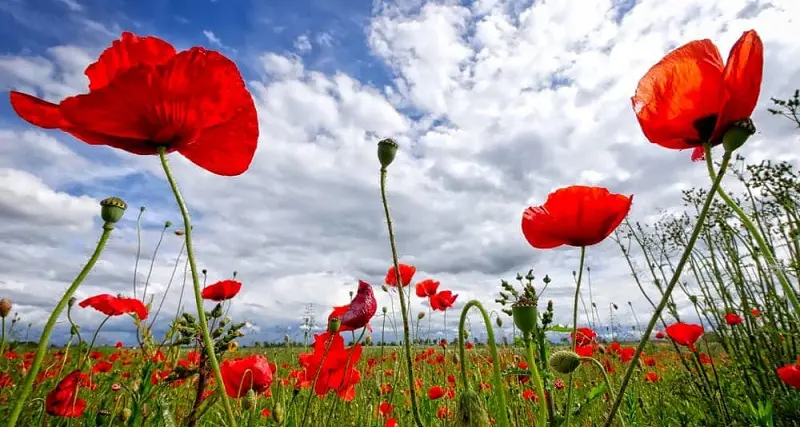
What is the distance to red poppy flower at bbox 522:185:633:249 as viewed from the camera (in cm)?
143

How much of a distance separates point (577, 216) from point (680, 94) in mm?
482

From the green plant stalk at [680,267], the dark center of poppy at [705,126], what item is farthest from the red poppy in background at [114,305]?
the dark center of poppy at [705,126]

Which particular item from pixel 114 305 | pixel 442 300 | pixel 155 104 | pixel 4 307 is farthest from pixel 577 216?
pixel 442 300

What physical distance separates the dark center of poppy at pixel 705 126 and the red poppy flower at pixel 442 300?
315cm

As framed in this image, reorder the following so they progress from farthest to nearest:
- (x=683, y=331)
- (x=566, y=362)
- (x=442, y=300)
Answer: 1. (x=442, y=300)
2. (x=683, y=331)
3. (x=566, y=362)

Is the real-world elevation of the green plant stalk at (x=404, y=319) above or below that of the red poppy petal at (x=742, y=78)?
below

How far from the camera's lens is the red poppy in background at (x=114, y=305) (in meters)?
2.51

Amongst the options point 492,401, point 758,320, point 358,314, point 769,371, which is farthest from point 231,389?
point 758,320

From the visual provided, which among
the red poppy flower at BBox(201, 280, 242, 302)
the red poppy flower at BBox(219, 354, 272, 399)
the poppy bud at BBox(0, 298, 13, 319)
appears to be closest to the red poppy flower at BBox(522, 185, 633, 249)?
the red poppy flower at BBox(219, 354, 272, 399)

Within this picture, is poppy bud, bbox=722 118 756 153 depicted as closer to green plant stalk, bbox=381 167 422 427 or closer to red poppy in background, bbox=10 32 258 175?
green plant stalk, bbox=381 167 422 427

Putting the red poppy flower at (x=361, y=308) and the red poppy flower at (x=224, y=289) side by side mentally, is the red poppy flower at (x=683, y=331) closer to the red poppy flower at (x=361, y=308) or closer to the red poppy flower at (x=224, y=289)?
the red poppy flower at (x=361, y=308)

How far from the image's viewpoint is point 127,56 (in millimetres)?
982

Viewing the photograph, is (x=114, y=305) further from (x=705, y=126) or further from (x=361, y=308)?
(x=705, y=126)

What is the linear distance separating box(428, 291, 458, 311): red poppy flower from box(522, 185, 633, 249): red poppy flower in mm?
2611
